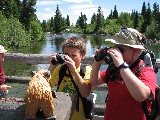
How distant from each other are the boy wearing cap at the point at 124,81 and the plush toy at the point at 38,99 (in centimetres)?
67

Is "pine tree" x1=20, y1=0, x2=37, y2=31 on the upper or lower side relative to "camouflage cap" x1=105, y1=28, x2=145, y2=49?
upper

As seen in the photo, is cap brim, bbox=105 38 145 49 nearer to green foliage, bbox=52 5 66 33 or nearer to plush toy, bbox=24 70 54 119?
plush toy, bbox=24 70 54 119

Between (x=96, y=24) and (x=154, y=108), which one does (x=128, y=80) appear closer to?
(x=154, y=108)

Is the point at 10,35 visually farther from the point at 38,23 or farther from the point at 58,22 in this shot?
the point at 58,22

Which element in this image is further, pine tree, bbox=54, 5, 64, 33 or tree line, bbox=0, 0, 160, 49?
pine tree, bbox=54, 5, 64, 33

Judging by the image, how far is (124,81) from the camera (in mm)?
2521

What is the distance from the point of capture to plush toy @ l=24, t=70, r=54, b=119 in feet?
6.67

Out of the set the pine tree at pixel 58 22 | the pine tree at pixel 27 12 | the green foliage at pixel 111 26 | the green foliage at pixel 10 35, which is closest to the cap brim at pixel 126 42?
the green foliage at pixel 10 35

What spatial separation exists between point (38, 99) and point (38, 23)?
102963 mm

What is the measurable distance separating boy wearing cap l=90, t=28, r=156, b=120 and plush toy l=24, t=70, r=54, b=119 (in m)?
0.67

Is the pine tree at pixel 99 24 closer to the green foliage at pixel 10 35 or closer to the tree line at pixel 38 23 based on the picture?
the tree line at pixel 38 23

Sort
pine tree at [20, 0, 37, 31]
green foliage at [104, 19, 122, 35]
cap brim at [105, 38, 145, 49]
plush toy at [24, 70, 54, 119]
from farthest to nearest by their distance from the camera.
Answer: green foliage at [104, 19, 122, 35] → pine tree at [20, 0, 37, 31] → cap brim at [105, 38, 145, 49] → plush toy at [24, 70, 54, 119]

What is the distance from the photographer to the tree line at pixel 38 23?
5210 cm

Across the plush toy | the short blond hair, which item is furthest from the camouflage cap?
the plush toy
